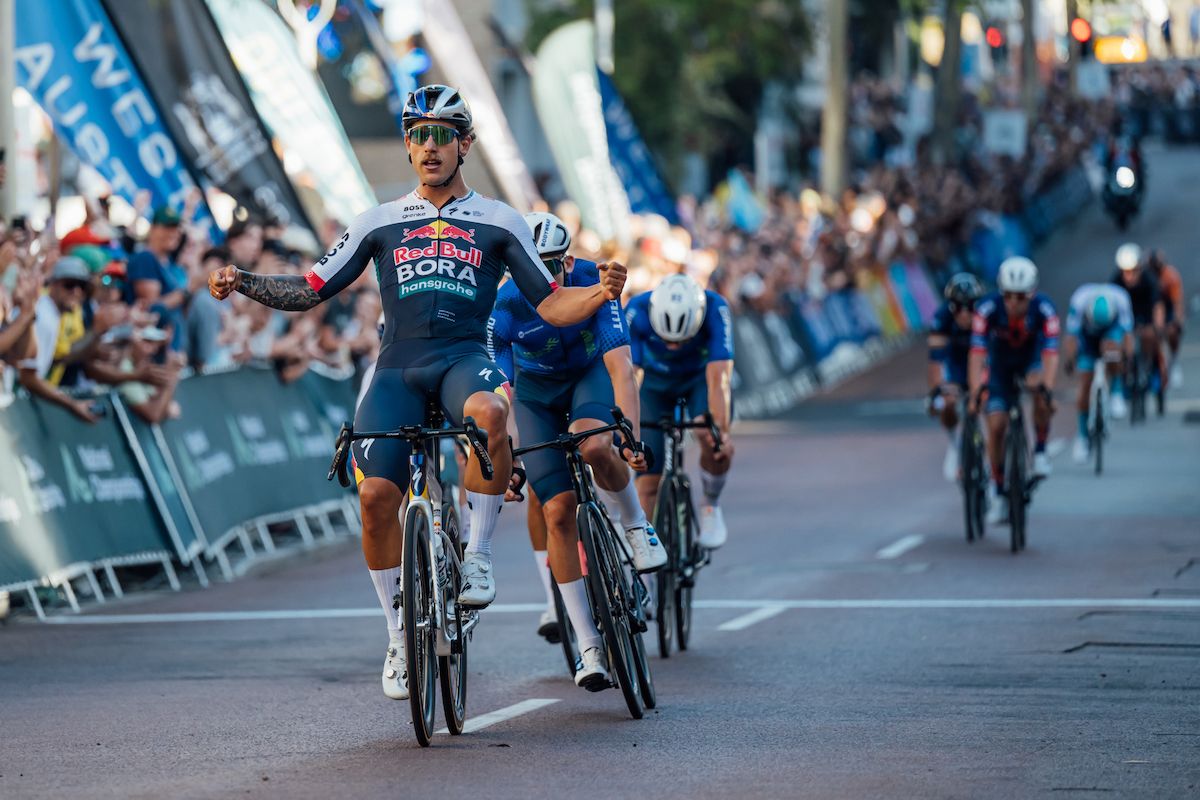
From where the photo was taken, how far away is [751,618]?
43.9ft

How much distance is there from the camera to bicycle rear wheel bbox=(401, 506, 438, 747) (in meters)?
8.41

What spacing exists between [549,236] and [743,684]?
2132 millimetres

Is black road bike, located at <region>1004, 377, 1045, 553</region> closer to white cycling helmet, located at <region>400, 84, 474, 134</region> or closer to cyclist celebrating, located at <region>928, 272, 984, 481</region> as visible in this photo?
cyclist celebrating, located at <region>928, 272, 984, 481</region>

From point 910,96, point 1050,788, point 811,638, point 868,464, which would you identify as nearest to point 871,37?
point 910,96

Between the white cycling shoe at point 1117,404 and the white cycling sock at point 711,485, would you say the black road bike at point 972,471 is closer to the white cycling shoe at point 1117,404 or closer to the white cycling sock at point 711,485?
the white cycling sock at point 711,485

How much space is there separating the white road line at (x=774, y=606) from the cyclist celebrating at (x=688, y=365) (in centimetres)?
90

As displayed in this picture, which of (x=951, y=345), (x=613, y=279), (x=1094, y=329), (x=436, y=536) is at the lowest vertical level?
(x=1094, y=329)

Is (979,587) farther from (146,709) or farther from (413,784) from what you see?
(413,784)

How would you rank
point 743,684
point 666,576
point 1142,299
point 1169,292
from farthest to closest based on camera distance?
point 1169,292 → point 1142,299 → point 666,576 → point 743,684

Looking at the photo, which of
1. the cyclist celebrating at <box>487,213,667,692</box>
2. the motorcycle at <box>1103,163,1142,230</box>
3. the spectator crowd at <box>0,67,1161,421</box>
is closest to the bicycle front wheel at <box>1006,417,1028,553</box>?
the spectator crowd at <box>0,67,1161,421</box>

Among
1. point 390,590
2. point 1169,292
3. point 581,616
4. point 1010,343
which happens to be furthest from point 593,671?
point 1169,292

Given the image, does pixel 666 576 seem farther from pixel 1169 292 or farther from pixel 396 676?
pixel 1169 292

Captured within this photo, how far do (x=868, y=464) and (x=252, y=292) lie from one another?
16.3m

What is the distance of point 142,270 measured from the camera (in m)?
16.2
